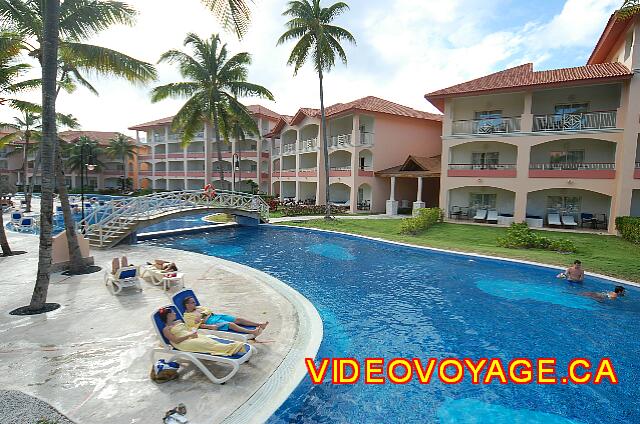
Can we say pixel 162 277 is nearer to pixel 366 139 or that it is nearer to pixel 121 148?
pixel 366 139

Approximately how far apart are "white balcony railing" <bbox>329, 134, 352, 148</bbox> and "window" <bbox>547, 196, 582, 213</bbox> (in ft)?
52.7

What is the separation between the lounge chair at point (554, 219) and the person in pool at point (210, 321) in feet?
74.1

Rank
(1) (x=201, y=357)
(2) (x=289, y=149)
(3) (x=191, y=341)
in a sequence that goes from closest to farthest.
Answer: (1) (x=201, y=357) < (3) (x=191, y=341) < (2) (x=289, y=149)

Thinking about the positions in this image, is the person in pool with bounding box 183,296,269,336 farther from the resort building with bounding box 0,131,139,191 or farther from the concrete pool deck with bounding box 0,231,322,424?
the resort building with bounding box 0,131,139,191

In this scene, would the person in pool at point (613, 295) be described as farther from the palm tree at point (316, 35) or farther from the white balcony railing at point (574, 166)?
the palm tree at point (316, 35)

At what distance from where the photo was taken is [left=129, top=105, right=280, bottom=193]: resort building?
48.8 m

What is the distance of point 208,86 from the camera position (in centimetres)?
2722

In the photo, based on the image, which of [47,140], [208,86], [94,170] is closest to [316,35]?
[208,86]

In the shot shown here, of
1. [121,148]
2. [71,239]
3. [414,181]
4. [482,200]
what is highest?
[121,148]

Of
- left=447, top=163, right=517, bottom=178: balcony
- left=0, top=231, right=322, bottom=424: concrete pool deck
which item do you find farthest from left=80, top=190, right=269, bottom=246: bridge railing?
left=447, top=163, right=517, bottom=178: balcony

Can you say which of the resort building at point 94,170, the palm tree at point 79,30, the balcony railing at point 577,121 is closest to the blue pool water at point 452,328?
the palm tree at point 79,30

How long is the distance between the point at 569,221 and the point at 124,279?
24.9 metres

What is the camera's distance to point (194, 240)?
64.6 ft

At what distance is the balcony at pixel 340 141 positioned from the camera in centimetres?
3169
